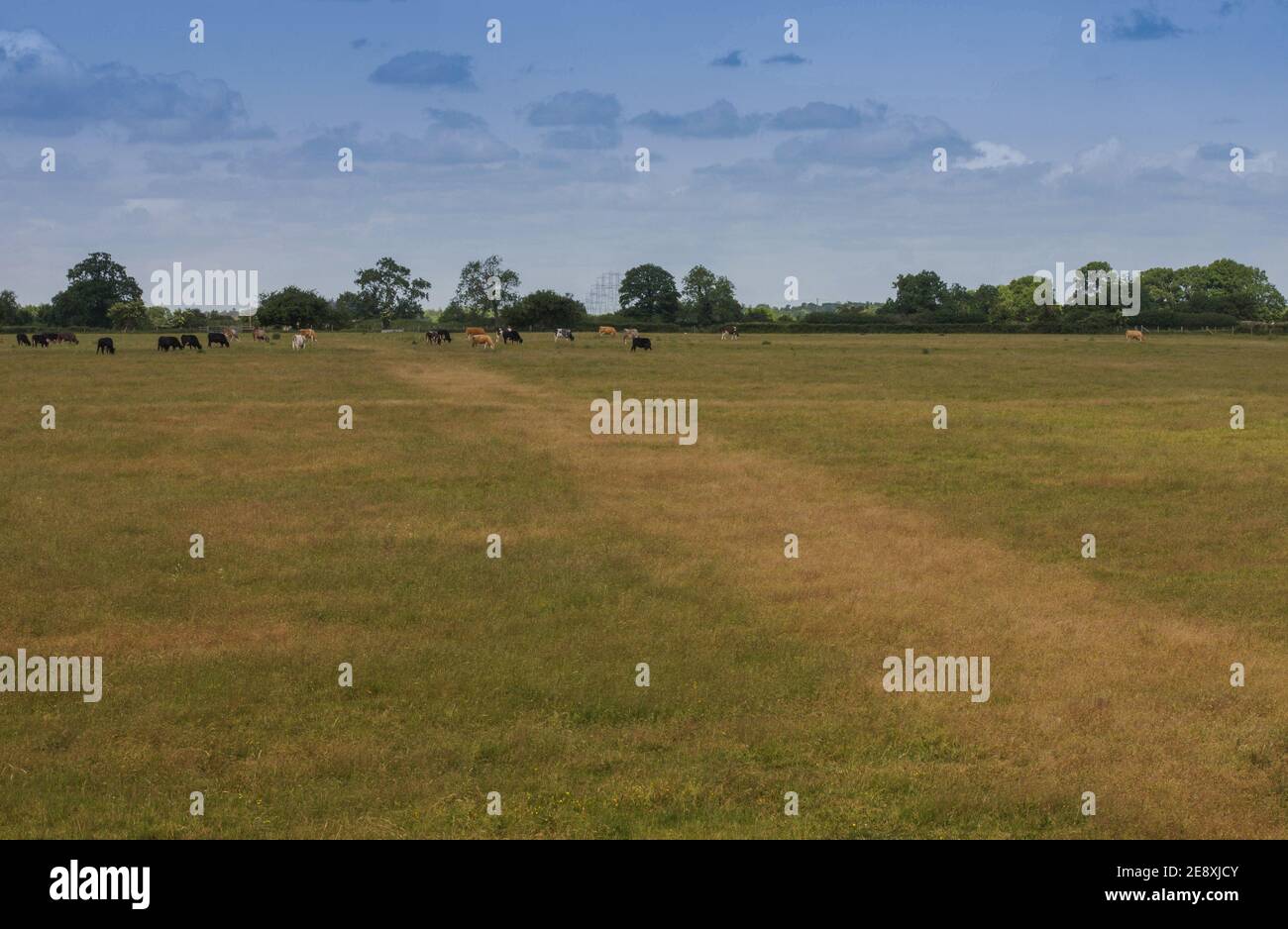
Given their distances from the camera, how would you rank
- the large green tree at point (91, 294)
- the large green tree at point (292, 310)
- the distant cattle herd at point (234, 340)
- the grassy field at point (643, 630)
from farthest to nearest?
the large green tree at point (91, 294) → the large green tree at point (292, 310) → the distant cattle herd at point (234, 340) → the grassy field at point (643, 630)

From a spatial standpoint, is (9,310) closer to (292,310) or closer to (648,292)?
(292,310)

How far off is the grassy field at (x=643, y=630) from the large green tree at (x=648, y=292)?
5118 inches

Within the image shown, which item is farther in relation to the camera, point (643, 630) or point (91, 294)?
point (91, 294)

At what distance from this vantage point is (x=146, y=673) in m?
12.0

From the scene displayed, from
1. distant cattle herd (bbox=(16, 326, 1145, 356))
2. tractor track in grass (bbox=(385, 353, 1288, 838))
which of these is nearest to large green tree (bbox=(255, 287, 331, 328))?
distant cattle herd (bbox=(16, 326, 1145, 356))

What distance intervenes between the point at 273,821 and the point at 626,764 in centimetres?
278

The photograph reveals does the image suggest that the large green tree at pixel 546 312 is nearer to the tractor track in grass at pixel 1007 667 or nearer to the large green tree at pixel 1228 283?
the large green tree at pixel 1228 283

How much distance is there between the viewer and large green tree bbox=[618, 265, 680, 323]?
6314 inches

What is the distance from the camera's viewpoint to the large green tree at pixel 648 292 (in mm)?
160375

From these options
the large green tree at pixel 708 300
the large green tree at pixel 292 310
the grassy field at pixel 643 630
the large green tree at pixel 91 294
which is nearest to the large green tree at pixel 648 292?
the large green tree at pixel 708 300

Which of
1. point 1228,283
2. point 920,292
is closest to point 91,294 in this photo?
point 920,292

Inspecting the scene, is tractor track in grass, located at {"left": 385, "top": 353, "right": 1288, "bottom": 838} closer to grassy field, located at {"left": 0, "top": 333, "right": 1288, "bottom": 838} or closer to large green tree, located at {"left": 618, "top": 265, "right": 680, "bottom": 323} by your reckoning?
grassy field, located at {"left": 0, "top": 333, "right": 1288, "bottom": 838}

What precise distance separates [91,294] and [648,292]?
73584 mm

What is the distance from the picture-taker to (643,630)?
536 inches
